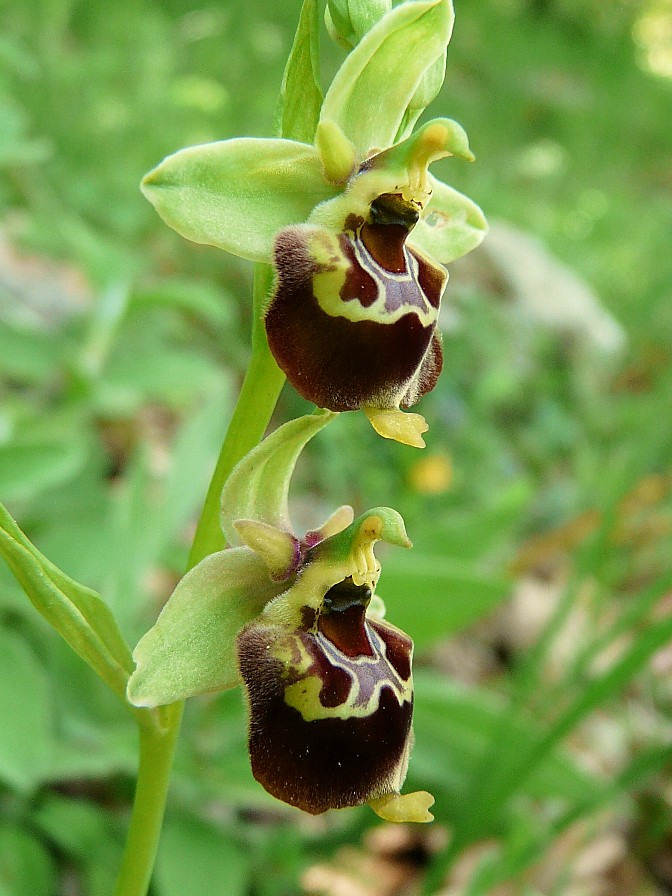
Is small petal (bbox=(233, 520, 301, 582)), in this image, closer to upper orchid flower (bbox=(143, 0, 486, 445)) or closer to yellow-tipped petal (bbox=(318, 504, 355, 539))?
yellow-tipped petal (bbox=(318, 504, 355, 539))

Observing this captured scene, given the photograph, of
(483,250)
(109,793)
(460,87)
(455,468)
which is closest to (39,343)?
(109,793)

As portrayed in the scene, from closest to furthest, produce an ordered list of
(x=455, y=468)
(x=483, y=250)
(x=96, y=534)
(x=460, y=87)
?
(x=96, y=534)
(x=455, y=468)
(x=483, y=250)
(x=460, y=87)

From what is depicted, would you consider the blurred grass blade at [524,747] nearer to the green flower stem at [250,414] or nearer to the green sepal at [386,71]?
the green flower stem at [250,414]

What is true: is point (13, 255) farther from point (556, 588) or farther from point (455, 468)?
point (556, 588)

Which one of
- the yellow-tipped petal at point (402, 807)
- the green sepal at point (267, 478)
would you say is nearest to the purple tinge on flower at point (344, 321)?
the green sepal at point (267, 478)

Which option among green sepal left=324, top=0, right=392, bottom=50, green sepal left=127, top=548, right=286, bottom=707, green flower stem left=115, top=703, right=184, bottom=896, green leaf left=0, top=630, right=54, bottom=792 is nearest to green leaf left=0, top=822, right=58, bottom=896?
green leaf left=0, top=630, right=54, bottom=792

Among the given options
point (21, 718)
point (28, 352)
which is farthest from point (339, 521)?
point (28, 352)
